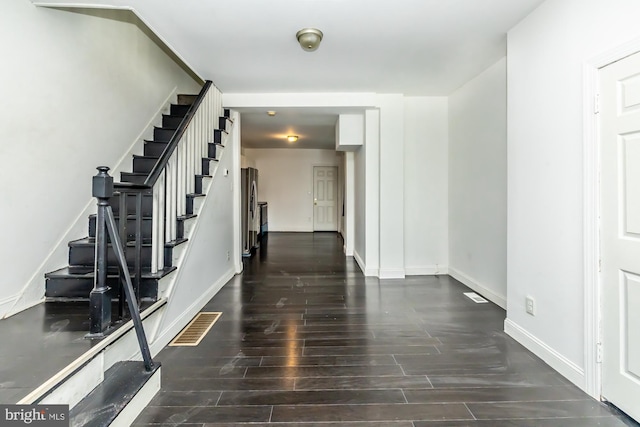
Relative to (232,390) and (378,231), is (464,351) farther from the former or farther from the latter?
(378,231)

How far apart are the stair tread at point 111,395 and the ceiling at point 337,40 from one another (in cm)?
231

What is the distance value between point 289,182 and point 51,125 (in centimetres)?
723

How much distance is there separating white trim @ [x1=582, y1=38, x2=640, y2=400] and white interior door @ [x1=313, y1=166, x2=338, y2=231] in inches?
309

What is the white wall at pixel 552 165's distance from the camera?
182 centimetres

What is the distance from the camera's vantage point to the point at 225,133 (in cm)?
398

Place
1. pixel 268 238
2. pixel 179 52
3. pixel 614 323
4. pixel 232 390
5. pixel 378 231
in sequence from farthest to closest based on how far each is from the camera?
pixel 268 238
pixel 378 231
pixel 179 52
pixel 232 390
pixel 614 323

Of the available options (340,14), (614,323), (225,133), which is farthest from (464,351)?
(225,133)

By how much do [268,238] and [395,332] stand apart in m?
5.98

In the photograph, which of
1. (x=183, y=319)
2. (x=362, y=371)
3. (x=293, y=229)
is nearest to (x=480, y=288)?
(x=362, y=371)

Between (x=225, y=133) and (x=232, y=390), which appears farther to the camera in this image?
(x=225, y=133)

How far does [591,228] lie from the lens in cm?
175

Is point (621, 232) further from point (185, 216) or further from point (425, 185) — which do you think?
point (185, 216)

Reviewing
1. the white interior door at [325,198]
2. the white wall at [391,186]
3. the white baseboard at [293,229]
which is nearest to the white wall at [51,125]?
the white wall at [391,186]

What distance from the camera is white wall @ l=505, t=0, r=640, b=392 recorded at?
5.96 ft
